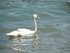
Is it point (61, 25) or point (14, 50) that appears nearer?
point (14, 50)

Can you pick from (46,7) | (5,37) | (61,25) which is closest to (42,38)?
(5,37)

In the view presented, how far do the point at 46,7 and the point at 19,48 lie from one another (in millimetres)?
8086

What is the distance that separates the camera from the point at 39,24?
575 inches

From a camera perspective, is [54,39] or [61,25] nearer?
[54,39]

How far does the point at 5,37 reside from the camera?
12.4 metres

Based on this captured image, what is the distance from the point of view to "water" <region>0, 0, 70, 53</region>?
36.0ft

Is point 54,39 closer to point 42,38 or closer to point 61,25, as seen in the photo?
point 42,38

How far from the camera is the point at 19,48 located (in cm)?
1085

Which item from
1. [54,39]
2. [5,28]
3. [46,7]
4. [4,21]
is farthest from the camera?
[46,7]

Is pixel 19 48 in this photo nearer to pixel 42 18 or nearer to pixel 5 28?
pixel 5 28

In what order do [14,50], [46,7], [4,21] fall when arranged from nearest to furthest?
[14,50] < [4,21] < [46,7]

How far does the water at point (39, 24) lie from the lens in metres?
11.0

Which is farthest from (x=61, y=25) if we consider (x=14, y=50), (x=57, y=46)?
(x=14, y=50)

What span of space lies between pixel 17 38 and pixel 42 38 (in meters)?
1.02
